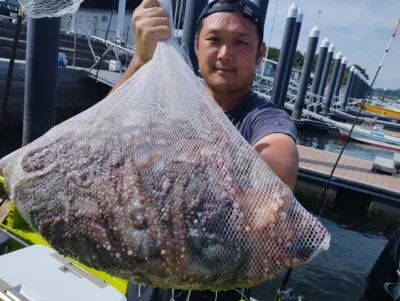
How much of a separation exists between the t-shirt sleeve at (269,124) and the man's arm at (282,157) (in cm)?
5

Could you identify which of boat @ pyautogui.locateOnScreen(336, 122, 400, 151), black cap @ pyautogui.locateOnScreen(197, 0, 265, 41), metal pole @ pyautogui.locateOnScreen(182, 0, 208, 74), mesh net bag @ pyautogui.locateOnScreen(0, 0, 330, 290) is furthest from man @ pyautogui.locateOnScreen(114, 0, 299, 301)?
boat @ pyautogui.locateOnScreen(336, 122, 400, 151)

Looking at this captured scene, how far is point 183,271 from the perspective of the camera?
42.1 inches

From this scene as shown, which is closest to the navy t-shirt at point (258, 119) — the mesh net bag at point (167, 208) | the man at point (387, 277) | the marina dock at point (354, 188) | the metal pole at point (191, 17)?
the mesh net bag at point (167, 208)

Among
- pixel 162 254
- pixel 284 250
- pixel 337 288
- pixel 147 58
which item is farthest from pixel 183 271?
pixel 337 288

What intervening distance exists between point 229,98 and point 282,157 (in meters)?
0.49

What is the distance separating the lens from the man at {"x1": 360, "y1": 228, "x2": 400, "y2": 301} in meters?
2.56

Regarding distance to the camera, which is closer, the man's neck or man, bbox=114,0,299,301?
man, bbox=114,0,299,301

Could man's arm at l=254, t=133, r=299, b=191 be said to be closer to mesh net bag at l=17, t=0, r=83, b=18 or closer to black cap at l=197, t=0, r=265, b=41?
black cap at l=197, t=0, r=265, b=41

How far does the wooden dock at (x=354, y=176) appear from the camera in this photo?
30.9 feet

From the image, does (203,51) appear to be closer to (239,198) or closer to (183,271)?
(239,198)

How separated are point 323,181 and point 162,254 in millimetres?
9422

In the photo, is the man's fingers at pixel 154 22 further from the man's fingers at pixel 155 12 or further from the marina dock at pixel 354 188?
the marina dock at pixel 354 188

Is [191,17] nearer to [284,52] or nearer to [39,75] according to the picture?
[39,75]

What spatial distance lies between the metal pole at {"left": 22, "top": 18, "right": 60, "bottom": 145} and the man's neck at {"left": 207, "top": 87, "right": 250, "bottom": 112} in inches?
163
